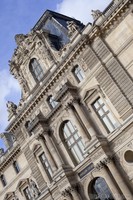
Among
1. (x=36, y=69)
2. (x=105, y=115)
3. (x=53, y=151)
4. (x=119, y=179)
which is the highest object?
(x=36, y=69)

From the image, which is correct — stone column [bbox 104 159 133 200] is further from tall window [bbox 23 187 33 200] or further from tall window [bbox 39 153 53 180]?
tall window [bbox 23 187 33 200]

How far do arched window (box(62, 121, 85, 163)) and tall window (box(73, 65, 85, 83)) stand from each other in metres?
3.87

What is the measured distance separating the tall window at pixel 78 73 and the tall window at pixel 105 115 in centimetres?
266

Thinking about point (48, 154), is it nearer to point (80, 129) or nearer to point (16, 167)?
point (80, 129)

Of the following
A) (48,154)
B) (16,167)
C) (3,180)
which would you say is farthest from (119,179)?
(3,180)

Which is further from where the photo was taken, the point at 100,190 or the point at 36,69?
the point at 36,69

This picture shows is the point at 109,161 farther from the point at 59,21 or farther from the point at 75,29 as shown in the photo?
the point at 59,21

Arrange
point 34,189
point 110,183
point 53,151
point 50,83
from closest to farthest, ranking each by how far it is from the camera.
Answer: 1. point 110,183
2. point 53,151
3. point 50,83
4. point 34,189

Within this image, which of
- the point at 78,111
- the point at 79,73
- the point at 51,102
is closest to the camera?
the point at 78,111

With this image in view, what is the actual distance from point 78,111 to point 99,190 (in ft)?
21.1

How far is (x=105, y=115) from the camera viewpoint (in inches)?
1021

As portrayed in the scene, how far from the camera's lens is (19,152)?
1396 inches

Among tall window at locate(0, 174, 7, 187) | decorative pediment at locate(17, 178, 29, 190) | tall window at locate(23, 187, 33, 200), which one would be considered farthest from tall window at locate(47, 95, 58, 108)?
tall window at locate(0, 174, 7, 187)

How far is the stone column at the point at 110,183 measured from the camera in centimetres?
2324
